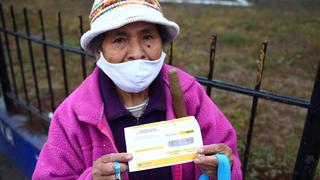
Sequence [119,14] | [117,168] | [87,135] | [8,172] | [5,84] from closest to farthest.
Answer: [117,168]
[119,14]
[87,135]
[8,172]
[5,84]

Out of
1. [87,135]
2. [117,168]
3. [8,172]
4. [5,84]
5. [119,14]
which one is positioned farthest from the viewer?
[5,84]

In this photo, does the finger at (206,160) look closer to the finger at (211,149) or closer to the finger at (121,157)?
the finger at (211,149)

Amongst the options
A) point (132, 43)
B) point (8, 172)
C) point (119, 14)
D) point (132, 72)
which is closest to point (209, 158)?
point (132, 72)

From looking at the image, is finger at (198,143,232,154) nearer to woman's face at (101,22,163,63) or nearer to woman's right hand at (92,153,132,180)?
woman's right hand at (92,153,132,180)

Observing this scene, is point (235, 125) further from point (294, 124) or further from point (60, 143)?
point (60, 143)

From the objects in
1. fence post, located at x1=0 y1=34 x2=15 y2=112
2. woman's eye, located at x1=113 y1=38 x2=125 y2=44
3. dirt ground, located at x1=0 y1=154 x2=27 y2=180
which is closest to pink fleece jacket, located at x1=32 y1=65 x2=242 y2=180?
woman's eye, located at x1=113 y1=38 x2=125 y2=44

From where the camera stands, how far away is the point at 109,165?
4.17 feet

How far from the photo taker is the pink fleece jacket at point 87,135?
1.50 m

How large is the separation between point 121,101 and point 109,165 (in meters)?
0.42

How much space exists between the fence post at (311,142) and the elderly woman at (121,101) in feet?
0.98

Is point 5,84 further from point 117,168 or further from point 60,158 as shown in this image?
point 117,168

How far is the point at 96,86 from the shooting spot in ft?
5.28

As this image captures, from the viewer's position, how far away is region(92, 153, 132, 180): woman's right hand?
1263 millimetres

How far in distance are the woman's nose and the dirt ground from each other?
2406 mm
